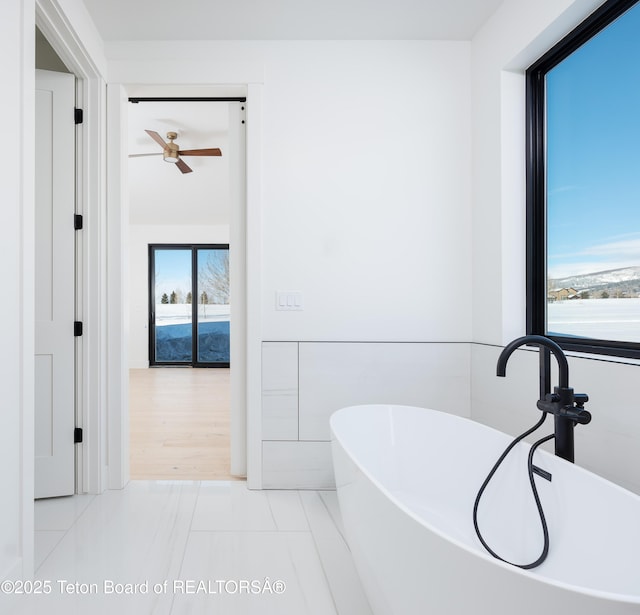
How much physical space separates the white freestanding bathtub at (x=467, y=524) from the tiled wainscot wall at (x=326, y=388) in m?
0.49

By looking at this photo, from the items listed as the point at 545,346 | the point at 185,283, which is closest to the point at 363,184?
the point at 545,346

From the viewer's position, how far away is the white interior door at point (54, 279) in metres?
2.37

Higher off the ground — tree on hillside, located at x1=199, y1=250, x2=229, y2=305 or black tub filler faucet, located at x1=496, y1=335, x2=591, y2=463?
tree on hillside, located at x1=199, y1=250, x2=229, y2=305

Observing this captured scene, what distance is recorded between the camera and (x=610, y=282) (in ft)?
5.89

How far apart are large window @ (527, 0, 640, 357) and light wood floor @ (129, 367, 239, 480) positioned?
206 centimetres

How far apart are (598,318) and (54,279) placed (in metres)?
2.58

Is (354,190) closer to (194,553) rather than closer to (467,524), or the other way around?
(467,524)

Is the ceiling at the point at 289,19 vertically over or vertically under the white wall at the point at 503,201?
over

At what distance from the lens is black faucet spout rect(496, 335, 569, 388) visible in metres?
1.42

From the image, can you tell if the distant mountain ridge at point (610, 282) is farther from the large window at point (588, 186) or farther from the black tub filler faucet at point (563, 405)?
the black tub filler faucet at point (563, 405)

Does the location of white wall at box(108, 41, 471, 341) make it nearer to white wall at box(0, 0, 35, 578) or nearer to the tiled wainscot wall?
the tiled wainscot wall

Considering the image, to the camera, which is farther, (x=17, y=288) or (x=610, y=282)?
(x=610, y=282)

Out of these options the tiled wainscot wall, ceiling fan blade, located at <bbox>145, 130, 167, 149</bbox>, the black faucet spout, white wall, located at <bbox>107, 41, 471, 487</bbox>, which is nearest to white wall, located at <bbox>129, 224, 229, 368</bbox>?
ceiling fan blade, located at <bbox>145, 130, 167, 149</bbox>

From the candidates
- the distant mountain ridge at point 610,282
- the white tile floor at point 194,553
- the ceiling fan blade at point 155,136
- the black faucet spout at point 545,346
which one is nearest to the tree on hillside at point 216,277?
the ceiling fan blade at point 155,136
